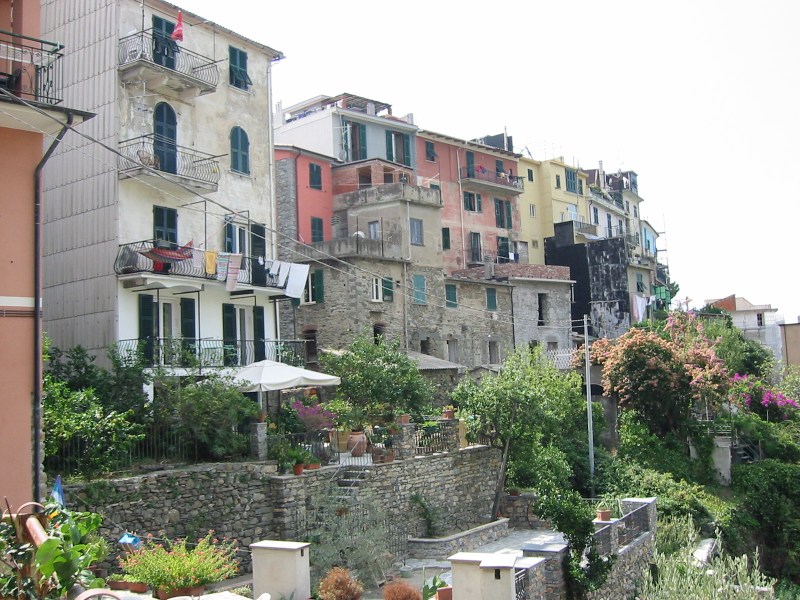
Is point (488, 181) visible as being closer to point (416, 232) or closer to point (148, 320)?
point (416, 232)

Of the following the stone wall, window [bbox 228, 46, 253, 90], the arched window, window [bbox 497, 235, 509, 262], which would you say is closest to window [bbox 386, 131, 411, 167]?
window [bbox 497, 235, 509, 262]

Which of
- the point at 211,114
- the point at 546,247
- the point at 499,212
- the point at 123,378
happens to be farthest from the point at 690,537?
the point at 546,247

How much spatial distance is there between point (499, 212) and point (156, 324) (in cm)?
2828

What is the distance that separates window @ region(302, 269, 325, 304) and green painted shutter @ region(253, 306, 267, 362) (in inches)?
280

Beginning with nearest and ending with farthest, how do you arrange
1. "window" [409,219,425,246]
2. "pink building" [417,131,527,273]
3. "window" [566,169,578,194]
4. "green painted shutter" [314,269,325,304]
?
"green painted shutter" [314,269,325,304], "window" [409,219,425,246], "pink building" [417,131,527,273], "window" [566,169,578,194]

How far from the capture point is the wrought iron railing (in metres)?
21.8

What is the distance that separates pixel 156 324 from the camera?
2203 cm

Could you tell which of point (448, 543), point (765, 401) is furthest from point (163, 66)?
point (765, 401)

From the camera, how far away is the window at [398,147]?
4141 cm

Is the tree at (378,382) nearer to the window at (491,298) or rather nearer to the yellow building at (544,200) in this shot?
the window at (491,298)

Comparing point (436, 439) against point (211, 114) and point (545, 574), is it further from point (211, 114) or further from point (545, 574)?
point (211, 114)

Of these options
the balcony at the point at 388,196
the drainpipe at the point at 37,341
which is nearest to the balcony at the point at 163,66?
the drainpipe at the point at 37,341

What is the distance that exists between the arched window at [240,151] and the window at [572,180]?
33559mm

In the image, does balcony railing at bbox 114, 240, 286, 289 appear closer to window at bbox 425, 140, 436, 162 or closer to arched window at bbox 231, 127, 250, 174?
arched window at bbox 231, 127, 250, 174
